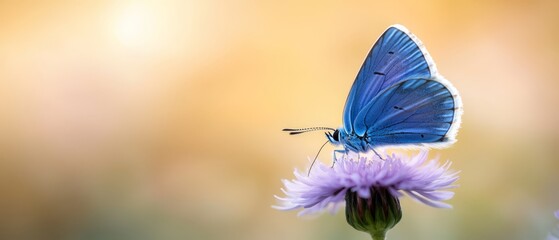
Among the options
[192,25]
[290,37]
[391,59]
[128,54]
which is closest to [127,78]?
[128,54]

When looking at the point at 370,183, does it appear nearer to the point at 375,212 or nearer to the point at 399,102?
the point at 375,212

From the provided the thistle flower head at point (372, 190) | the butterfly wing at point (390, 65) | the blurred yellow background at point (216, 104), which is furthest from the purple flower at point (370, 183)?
the blurred yellow background at point (216, 104)

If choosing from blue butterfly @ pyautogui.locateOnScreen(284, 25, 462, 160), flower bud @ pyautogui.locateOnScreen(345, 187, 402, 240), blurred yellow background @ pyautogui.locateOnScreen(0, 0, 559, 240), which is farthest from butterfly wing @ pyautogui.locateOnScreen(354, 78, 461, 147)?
blurred yellow background @ pyautogui.locateOnScreen(0, 0, 559, 240)

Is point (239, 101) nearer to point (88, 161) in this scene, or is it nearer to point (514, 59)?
point (88, 161)

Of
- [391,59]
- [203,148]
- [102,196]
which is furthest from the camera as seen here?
[203,148]

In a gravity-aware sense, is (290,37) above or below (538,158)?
above

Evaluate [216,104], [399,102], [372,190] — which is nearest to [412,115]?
[399,102]

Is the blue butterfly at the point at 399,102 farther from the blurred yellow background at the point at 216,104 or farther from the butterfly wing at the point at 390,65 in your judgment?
the blurred yellow background at the point at 216,104
